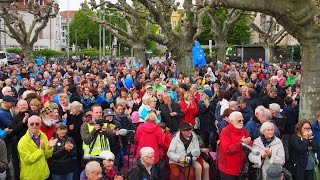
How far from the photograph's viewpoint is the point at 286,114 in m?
10.3

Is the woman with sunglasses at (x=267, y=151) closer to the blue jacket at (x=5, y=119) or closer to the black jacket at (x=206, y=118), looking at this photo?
the black jacket at (x=206, y=118)

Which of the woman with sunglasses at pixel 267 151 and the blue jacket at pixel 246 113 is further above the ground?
the blue jacket at pixel 246 113

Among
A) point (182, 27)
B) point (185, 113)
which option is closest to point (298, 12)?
point (185, 113)

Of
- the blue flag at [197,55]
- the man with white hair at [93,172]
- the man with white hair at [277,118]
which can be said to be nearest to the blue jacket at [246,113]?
the man with white hair at [277,118]

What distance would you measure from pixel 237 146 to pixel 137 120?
2.79 metres

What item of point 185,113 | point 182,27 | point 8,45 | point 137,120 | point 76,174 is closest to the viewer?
point 76,174

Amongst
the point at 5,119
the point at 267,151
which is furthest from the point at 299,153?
the point at 5,119

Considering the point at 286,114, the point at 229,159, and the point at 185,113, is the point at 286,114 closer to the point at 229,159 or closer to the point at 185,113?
the point at 185,113

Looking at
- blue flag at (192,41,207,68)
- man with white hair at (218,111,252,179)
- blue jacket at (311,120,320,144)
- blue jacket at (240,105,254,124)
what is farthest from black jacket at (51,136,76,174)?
blue flag at (192,41,207,68)

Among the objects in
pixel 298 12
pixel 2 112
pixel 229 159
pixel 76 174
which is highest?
pixel 298 12

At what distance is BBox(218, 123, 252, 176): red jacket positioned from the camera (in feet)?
23.3

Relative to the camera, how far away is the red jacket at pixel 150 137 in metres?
7.71

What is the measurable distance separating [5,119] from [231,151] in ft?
13.9

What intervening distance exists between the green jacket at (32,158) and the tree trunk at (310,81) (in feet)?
19.6
